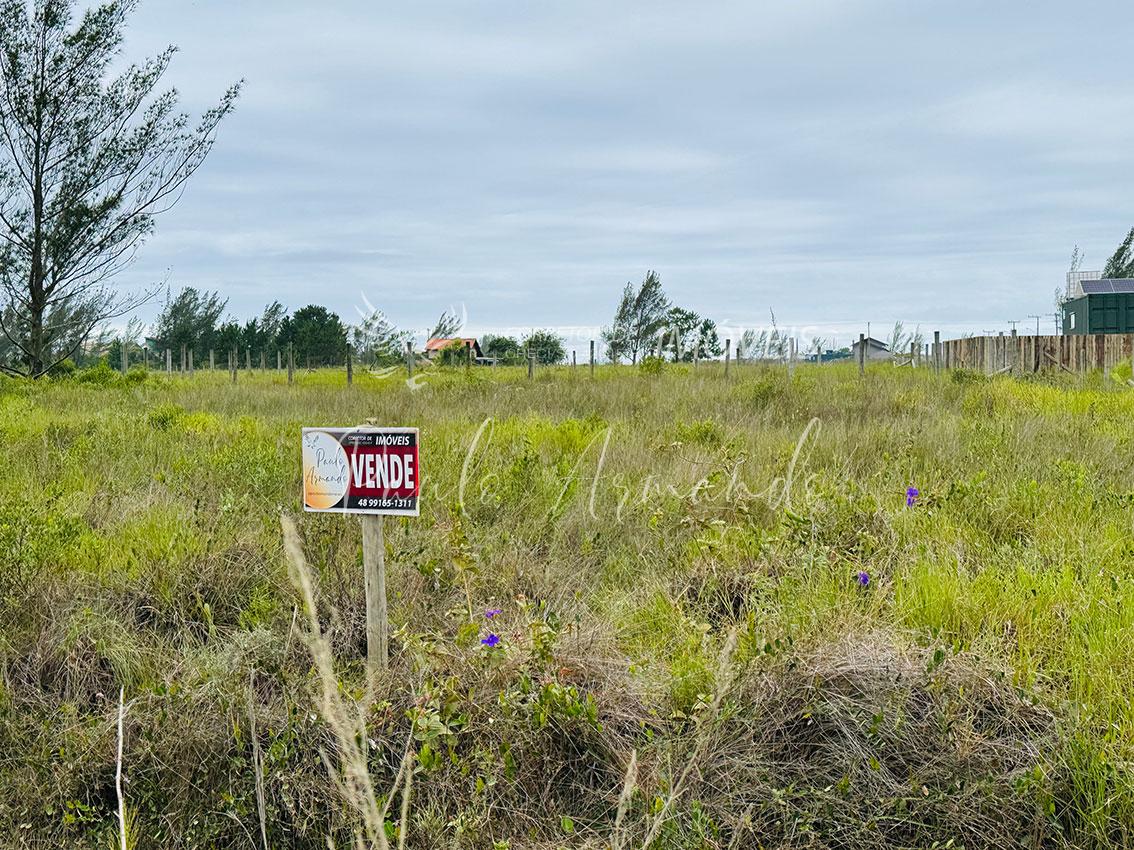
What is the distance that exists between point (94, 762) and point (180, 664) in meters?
0.42

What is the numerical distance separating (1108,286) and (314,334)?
145 ft

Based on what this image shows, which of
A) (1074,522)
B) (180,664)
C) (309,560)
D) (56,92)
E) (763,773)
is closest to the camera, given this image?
(763,773)

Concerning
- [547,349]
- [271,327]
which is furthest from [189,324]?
[547,349]

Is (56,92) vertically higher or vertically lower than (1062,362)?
higher

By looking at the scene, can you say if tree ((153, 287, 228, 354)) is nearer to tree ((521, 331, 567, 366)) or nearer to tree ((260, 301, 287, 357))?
tree ((260, 301, 287, 357))

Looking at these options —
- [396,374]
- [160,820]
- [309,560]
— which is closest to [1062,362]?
[396,374]

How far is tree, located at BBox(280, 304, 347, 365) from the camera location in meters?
48.6

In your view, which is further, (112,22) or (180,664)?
(112,22)

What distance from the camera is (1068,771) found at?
2.40 meters

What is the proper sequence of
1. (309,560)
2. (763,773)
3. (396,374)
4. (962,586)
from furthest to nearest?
(396,374) < (309,560) < (962,586) < (763,773)

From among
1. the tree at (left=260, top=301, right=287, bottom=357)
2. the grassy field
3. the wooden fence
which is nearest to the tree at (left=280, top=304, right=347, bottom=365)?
the tree at (left=260, top=301, right=287, bottom=357)

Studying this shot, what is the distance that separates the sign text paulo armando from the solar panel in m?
42.6

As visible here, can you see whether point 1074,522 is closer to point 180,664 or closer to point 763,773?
point 763,773

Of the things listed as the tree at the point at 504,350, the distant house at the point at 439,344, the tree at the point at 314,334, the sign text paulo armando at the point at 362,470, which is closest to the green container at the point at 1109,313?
the tree at the point at 504,350
